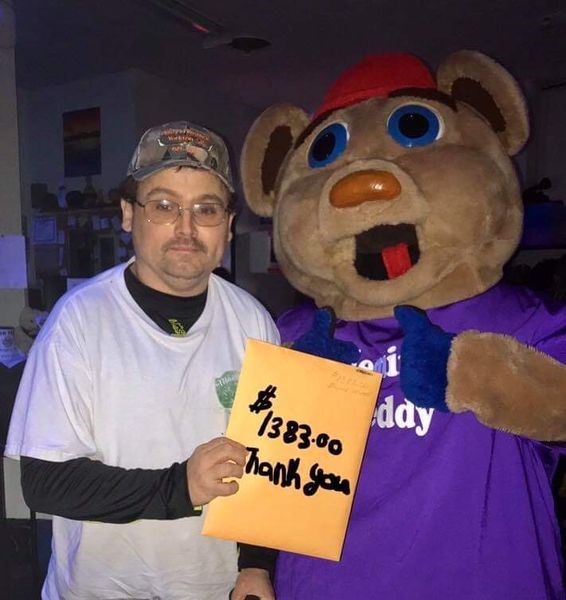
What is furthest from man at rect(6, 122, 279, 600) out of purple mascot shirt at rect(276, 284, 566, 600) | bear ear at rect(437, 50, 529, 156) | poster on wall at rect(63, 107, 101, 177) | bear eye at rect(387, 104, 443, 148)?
poster on wall at rect(63, 107, 101, 177)

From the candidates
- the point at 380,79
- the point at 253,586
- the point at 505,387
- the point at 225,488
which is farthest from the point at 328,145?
the point at 253,586

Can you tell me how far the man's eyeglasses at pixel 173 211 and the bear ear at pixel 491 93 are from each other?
21.7 inches

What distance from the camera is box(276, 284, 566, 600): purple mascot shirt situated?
1.05 m

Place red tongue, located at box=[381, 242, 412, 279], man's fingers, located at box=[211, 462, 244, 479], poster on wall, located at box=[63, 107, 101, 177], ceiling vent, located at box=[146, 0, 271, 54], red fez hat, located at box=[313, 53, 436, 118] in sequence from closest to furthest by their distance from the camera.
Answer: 1. man's fingers, located at box=[211, 462, 244, 479]
2. red tongue, located at box=[381, 242, 412, 279]
3. red fez hat, located at box=[313, 53, 436, 118]
4. ceiling vent, located at box=[146, 0, 271, 54]
5. poster on wall, located at box=[63, 107, 101, 177]

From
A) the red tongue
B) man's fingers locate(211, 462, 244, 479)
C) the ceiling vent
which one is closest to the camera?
man's fingers locate(211, 462, 244, 479)

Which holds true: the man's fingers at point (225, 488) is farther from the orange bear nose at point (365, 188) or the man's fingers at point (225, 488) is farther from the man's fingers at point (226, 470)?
the orange bear nose at point (365, 188)

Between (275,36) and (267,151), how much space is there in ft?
7.46

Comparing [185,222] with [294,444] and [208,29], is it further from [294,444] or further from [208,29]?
[208,29]

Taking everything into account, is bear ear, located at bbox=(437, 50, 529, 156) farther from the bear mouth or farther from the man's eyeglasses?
the man's eyeglasses

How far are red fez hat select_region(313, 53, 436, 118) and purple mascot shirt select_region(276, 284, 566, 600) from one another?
459mm

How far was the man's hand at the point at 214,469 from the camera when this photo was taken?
99 centimetres

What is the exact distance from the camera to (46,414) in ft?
3.40

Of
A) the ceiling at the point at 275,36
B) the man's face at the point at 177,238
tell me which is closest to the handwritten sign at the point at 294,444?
the man's face at the point at 177,238

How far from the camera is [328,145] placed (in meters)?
1.22
